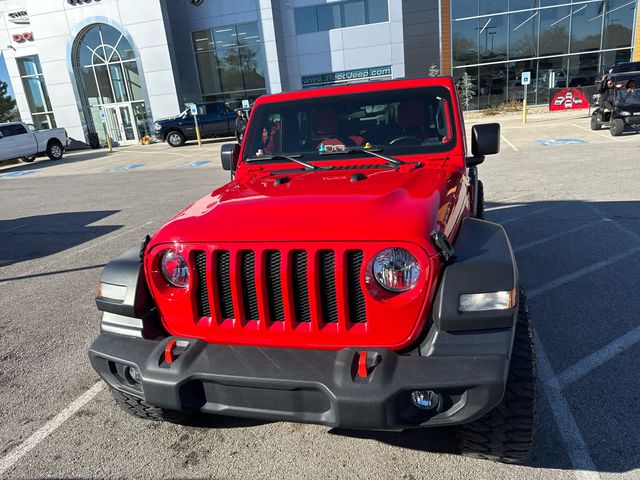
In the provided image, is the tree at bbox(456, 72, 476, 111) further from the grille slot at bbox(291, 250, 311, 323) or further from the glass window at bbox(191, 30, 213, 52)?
the grille slot at bbox(291, 250, 311, 323)

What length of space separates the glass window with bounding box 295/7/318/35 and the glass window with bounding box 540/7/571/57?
1266 centimetres

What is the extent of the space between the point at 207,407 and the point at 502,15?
2912cm

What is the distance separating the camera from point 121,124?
29969 mm

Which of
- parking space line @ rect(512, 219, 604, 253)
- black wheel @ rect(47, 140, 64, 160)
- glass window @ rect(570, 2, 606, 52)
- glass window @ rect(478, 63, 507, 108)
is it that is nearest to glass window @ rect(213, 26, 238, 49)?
black wheel @ rect(47, 140, 64, 160)

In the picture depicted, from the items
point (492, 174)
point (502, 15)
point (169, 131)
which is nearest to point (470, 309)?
point (492, 174)

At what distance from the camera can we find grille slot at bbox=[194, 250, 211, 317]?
2264 millimetres

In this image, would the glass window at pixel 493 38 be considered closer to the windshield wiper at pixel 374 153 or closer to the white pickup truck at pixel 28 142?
the white pickup truck at pixel 28 142

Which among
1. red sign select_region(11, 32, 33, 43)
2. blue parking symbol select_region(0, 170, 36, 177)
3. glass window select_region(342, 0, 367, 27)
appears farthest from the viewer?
red sign select_region(11, 32, 33, 43)

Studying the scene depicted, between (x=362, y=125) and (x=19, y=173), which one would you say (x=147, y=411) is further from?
(x=19, y=173)

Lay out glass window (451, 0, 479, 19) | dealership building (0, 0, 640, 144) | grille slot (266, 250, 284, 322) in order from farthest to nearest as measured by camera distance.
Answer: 1. glass window (451, 0, 479, 19)
2. dealership building (0, 0, 640, 144)
3. grille slot (266, 250, 284, 322)

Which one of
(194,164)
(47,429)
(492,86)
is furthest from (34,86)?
(47,429)

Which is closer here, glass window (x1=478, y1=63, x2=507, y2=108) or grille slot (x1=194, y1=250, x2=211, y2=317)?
grille slot (x1=194, y1=250, x2=211, y2=317)

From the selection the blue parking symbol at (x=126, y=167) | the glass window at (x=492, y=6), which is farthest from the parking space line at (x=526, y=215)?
the glass window at (x=492, y=6)

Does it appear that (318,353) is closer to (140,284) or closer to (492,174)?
(140,284)
